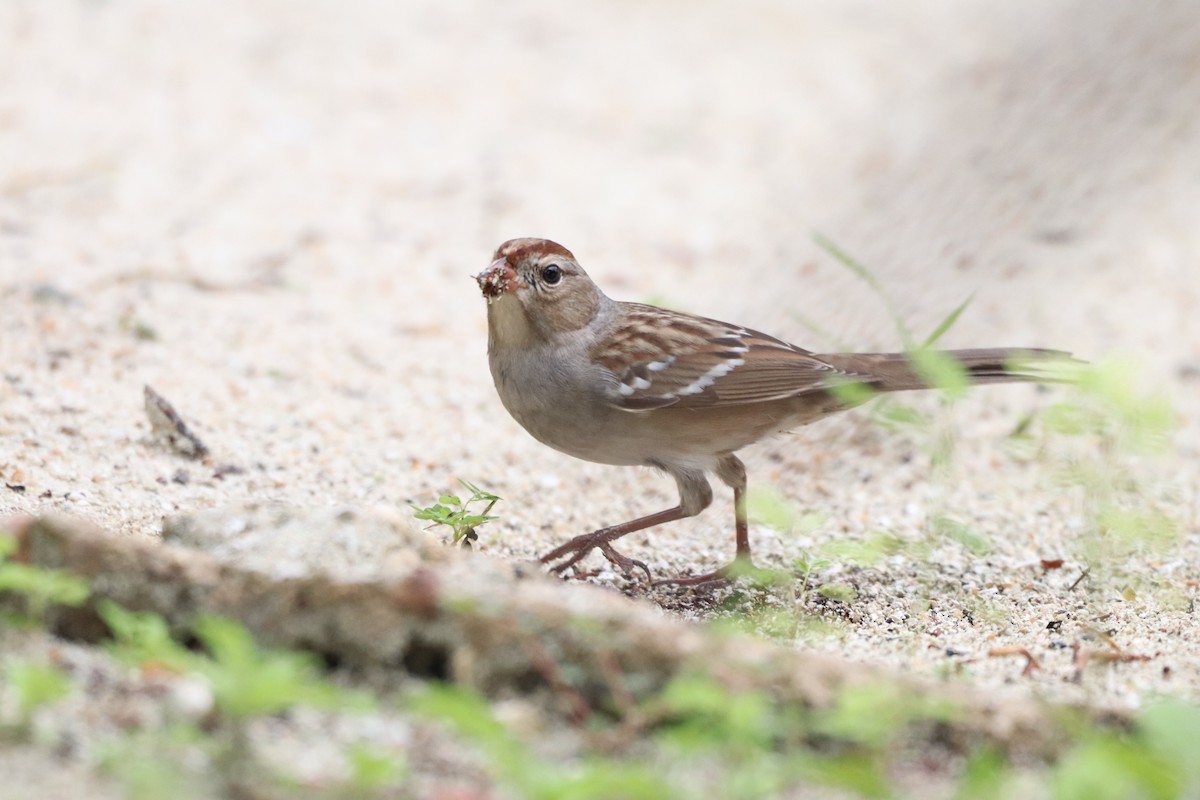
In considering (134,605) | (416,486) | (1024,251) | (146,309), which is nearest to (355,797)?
(134,605)

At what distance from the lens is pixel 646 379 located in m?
4.59

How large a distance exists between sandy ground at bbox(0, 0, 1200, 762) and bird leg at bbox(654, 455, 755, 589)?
12cm

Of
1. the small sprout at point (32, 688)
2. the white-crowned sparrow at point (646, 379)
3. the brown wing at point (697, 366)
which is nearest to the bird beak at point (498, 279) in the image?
the white-crowned sparrow at point (646, 379)

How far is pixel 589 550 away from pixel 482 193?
383 centimetres

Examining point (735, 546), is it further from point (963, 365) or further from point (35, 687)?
point (35, 687)

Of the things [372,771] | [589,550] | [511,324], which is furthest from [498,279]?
[372,771]

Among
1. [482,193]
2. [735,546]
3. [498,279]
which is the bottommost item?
[735,546]

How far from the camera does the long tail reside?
4.53m

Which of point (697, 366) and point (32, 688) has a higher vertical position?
point (697, 366)

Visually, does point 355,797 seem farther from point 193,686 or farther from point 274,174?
point 274,174

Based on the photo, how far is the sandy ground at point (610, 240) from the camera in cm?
→ 463

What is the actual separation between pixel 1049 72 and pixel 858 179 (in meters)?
1.21

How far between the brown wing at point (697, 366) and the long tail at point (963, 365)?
0.35 ft

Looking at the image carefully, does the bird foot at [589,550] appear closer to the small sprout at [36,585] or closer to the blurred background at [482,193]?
the blurred background at [482,193]
